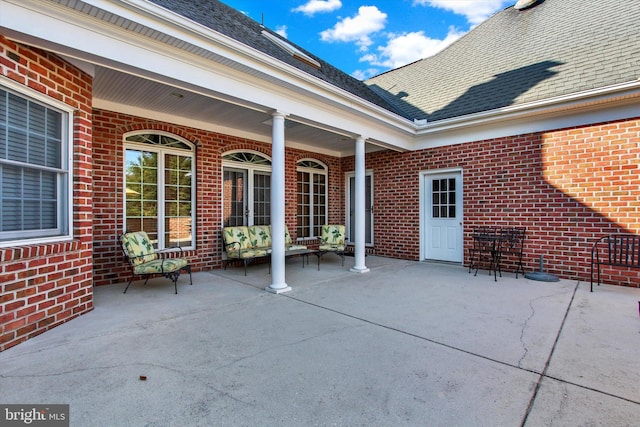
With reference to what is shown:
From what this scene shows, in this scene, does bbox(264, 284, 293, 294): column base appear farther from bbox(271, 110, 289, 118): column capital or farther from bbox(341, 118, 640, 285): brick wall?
bbox(341, 118, 640, 285): brick wall

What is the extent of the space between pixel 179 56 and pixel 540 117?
19.3 feet

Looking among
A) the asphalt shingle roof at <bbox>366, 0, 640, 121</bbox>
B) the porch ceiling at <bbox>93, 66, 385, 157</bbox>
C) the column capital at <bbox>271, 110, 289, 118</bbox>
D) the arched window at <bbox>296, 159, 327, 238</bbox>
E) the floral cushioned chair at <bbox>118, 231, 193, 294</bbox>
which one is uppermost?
the asphalt shingle roof at <bbox>366, 0, 640, 121</bbox>

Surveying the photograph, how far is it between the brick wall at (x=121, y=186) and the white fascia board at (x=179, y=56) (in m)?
1.95

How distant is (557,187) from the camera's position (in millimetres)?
5488

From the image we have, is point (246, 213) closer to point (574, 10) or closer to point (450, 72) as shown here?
point (450, 72)

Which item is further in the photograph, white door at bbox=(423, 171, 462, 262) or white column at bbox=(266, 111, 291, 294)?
white door at bbox=(423, 171, 462, 262)

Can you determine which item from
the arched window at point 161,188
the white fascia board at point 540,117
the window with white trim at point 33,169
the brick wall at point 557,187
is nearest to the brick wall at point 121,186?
the arched window at point 161,188

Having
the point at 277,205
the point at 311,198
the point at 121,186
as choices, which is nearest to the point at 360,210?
the point at 277,205

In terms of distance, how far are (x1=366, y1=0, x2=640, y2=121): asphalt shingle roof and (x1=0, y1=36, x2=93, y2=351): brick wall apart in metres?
6.40

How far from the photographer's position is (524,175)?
19.2 ft

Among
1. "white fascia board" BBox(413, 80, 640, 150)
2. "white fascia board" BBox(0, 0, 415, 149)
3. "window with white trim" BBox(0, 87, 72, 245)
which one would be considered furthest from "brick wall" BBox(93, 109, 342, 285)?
"white fascia board" BBox(413, 80, 640, 150)

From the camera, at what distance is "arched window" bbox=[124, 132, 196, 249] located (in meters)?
5.15

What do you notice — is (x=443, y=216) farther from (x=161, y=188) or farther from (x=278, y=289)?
(x=161, y=188)

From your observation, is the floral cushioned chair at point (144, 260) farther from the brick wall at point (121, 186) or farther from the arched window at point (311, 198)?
the arched window at point (311, 198)
